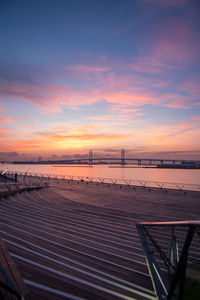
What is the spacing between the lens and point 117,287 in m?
5.90

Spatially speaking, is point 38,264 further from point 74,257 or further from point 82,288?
point 82,288

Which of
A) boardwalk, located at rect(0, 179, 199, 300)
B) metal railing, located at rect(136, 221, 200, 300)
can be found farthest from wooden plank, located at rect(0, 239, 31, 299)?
metal railing, located at rect(136, 221, 200, 300)

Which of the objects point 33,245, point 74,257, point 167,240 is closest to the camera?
point 74,257

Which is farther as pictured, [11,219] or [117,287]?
[11,219]

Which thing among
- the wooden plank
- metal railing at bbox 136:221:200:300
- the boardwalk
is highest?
metal railing at bbox 136:221:200:300

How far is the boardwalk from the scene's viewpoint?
5.76 metres

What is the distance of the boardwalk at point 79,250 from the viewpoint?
5.76 meters

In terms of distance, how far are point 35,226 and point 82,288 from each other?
19.2 ft

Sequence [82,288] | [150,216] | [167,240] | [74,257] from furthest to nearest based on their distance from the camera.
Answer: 1. [150,216]
2. [167,240]
3. [74,257]
4. [82,288]

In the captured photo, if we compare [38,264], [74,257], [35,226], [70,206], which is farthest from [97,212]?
[38,264]

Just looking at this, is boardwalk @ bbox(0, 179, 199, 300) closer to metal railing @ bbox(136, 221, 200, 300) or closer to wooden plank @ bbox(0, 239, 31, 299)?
wooden plank @ bbox(0, 239, 31, 299)

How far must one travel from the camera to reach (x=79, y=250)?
26.8 feet

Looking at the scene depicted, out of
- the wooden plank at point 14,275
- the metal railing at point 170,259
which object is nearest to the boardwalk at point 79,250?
the wooden plank at point 14,275

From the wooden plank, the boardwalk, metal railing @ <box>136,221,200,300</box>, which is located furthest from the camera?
the boardwalk
